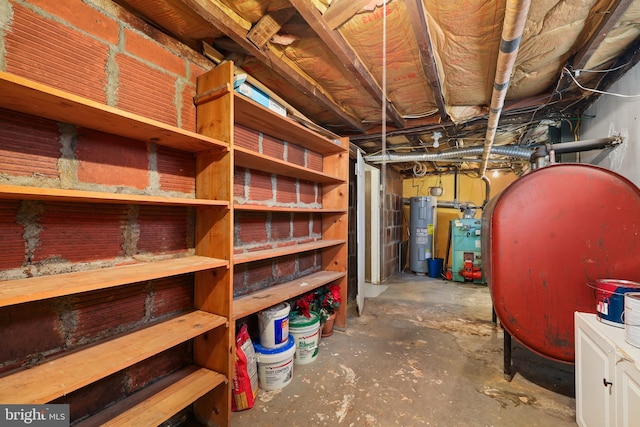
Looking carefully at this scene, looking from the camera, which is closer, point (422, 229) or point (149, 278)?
point (149, 278)

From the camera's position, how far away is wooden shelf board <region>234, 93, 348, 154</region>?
1.58m

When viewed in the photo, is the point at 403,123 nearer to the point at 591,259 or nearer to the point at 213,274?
the point at 591,259

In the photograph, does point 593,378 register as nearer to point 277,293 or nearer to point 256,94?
point 277,293

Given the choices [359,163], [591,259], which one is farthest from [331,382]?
[359,163]

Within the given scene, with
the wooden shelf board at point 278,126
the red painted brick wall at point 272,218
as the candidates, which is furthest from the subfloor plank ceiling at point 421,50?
the red painted brick wall at point 272,218

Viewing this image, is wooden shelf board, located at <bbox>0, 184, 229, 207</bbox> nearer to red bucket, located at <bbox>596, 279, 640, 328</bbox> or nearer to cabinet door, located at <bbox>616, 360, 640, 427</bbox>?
cabinet door, located at <bbox>616, 360, 640, 427</bbox>

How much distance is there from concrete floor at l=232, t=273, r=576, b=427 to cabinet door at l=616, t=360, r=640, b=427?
1.92ft

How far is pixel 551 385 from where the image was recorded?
181cm

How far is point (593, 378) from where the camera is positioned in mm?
1259

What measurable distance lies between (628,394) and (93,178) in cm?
241

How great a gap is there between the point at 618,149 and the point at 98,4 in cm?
331

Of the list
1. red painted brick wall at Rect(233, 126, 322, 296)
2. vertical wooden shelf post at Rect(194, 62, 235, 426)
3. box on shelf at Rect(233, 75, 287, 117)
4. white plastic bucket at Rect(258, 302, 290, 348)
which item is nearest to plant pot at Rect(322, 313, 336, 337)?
red painted brick wall at Rect(233, 126, 322, 296)

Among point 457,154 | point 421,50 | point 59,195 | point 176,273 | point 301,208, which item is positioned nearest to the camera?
point 59,195

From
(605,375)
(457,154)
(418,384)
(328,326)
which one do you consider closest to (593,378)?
(605,375)
